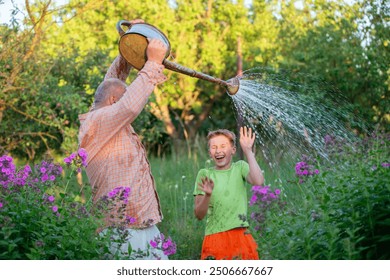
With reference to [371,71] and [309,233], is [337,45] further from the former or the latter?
[309,233]

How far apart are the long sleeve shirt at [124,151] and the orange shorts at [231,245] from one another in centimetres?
39

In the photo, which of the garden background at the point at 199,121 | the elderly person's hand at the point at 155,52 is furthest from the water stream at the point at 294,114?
the elderly person's hand at the point at 155,52

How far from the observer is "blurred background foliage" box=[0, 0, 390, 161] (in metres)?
8.63

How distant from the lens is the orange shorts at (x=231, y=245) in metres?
4.38

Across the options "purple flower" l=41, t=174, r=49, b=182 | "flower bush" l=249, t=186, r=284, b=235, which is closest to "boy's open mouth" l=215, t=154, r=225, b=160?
"flower bush" l=249, t=186, r=284, b=235

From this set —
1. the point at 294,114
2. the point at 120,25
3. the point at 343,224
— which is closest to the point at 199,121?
the point at 294,114

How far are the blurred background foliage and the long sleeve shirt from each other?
0.88 m

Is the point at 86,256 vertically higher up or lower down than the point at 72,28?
lower down

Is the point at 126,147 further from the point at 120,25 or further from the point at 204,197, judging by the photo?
the point at 120,25

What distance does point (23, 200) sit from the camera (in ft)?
Answer: 12.4

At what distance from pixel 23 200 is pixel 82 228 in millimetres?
378

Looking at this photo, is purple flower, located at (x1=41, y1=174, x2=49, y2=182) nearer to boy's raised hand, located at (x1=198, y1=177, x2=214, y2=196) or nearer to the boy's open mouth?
boy's raised hand, located at (x1=198, y1=177, x2=214, y2=196)

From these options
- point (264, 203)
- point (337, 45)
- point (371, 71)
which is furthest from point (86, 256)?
point (337, 45)

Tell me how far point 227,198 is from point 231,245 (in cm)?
30
